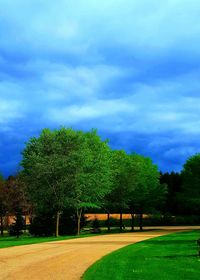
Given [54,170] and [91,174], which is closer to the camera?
[54,170]

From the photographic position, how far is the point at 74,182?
49.1 m

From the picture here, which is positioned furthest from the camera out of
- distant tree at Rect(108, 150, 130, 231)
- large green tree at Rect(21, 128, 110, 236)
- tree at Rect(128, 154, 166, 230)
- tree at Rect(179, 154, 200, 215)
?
tree at Rect(179, 154, 200, 215)

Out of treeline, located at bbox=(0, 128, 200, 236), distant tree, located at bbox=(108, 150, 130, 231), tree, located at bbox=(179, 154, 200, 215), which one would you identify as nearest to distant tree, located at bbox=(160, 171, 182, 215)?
tree, located at bbox=(179, 154, 200, 215)

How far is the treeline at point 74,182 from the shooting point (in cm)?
4922

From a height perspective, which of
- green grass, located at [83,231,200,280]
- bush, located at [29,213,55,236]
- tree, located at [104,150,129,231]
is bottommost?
green grass, located at [83,231,200,280]

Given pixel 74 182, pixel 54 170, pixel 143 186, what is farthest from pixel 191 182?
pixel 54 170

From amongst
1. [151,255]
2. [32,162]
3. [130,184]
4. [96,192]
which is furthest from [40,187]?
[151,255]

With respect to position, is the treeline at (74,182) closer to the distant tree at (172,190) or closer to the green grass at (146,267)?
the green grass at (146,267)

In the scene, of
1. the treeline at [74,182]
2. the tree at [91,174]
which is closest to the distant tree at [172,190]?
the treeline at [74,182]

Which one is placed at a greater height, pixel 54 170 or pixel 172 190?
pixel 172 190

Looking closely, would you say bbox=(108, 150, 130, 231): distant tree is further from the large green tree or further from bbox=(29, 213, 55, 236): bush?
bbox=(29, 213, 55, 236): bush

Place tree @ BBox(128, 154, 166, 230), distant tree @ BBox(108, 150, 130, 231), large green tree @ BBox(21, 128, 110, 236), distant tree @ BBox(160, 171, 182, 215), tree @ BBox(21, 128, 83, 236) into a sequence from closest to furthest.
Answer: tree @ BBox(21, 128, 83, 236)
large green tree @ BBox(21, 128, 110, 236)
distant tree @ BBox(108, 150, 130, 231)
tree @ BBox(128, 154, 166, 230)
distant tree @ BBox(160, 171, 182, 215)

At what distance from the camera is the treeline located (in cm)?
4922

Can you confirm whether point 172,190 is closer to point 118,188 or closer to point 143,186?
point 143,186
